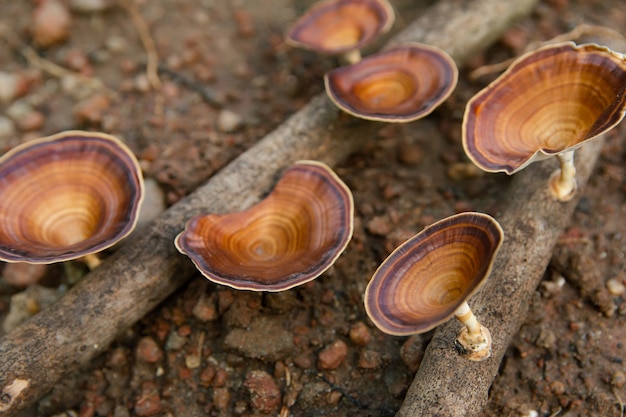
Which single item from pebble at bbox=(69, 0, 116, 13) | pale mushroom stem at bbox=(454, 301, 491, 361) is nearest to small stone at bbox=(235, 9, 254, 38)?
pebble at bbox=(69, 0, 116, 13)

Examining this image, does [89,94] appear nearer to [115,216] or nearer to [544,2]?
[115,216]

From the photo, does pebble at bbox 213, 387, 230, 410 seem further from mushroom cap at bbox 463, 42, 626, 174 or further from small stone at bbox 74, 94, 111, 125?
small stone at bbox 74, 94, 111, 125

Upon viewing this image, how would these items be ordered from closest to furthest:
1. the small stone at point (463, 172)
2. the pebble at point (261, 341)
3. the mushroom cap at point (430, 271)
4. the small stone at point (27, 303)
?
the mushroom cap at point (430, 271), the pebble at point (261, 341), the small stone at point (27, 303), the small stone at point (463, 172)

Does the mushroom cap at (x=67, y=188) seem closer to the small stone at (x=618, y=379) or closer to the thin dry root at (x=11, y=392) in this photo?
the thin dry root at (x=11, y=392)

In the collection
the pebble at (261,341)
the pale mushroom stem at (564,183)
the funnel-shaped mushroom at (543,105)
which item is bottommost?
the pebble at (261,341)

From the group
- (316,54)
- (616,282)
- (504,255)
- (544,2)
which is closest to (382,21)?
(316,54)


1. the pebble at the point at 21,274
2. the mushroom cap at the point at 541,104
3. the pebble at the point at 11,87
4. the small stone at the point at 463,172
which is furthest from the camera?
the pebble at the point at 11,87

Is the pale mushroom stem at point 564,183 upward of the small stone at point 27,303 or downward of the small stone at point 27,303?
upward

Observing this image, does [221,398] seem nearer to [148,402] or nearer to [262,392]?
[262,392]

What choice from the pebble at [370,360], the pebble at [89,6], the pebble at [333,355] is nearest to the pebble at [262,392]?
the pebble at [333,355]
